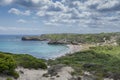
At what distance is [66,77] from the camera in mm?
32312

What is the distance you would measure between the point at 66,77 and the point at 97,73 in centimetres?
654

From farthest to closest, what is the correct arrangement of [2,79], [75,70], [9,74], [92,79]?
[75,70]
[92,79]
[9,74]
[2,79]

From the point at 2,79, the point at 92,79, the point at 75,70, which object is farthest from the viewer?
the point at 75,70

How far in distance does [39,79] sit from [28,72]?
3370mm

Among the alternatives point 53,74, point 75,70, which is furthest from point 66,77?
point 75,70

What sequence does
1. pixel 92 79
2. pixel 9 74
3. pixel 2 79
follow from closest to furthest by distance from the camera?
1. pixel 2 79
2. pixel 9 74
3. pixel 92 79

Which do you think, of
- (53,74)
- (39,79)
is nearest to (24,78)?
(39,79)

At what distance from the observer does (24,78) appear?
30.5m

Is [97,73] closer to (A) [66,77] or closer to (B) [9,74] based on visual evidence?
(A) [66,77]

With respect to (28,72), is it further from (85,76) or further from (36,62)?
(85,76)

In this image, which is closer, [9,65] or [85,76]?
[9,65]

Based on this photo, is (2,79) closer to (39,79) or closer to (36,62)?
(39,79)

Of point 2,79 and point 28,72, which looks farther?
point 28,72

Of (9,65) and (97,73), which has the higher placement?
(9,65)
